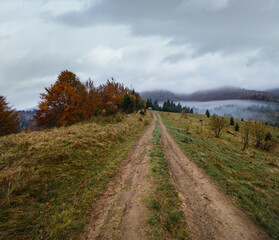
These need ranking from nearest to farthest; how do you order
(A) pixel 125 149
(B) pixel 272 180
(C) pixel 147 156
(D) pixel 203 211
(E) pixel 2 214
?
(E) pixel 2 214 → (D) pixel 203 211 → (B) pixel 272 180 → (C) pixel 147 156 → (A) pixel 125 149

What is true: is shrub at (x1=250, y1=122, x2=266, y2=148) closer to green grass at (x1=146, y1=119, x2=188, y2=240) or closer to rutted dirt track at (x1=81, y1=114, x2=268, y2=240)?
rutted dirt track at (x1=81, y1=114, x2=268, y2=240)

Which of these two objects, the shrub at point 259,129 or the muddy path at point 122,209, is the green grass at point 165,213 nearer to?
the muddy path at point 122,209

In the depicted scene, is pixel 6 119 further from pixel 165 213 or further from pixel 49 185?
pixel 165 213

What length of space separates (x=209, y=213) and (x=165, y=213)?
6.31 ft

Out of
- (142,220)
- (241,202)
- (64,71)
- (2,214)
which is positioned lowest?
(241,202)

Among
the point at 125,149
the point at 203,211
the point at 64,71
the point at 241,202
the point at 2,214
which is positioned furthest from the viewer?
the point at 64,71

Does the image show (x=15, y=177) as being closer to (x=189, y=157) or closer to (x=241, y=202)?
(x=241, y=202)

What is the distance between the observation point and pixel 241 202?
529 centimetres

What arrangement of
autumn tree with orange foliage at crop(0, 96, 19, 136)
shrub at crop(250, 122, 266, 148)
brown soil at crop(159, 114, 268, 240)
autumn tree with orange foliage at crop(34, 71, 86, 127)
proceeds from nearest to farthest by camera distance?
brown soil at crop(159, 114, 268, 240) → autumn tree with orange foliage at crop(34, 71, 86, 127) → autumn tree with orange foliage at crop(0, 96, 19, 136) → shrub at crop(250, 122, 266, 148)

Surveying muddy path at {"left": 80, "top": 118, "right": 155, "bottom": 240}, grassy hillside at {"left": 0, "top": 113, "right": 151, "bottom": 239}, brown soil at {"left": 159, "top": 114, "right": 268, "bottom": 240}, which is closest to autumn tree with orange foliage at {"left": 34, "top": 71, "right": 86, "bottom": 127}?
grassy hillside at {"left": 0, "top": 113, "right": 151, "bottom": 239}

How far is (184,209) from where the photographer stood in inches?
178

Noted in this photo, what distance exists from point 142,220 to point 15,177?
567cm

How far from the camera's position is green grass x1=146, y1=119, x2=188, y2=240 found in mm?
3547

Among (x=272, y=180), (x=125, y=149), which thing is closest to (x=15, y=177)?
(x=125, y=149)
